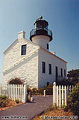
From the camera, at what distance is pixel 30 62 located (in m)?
14.5

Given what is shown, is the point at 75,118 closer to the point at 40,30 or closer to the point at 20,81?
the point at 20,81

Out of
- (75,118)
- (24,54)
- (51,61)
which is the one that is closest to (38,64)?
(24,54)

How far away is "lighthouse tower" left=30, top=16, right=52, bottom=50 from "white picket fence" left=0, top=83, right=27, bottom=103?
36.7ft

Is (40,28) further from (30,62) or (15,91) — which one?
(15,91)

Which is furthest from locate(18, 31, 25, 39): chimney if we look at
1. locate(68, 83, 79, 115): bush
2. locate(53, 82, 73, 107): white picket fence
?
locate(68, 83, 79, 115): bush

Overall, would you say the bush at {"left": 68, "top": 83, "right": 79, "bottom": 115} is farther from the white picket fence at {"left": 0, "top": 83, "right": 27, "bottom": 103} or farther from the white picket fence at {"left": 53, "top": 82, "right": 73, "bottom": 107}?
the white picket fence at {"left": 0, "top": 83, "right": 27, "bottom": 103}

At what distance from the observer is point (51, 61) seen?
693 inches

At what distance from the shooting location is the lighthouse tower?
18672 mm

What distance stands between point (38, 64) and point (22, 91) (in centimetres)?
662

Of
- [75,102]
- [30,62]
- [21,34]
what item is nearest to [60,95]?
[75,102]

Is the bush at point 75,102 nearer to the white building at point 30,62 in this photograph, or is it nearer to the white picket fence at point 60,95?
the white picket fence at point 60,95

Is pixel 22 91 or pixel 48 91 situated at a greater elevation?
pixel 22 91

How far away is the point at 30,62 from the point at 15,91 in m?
6.67

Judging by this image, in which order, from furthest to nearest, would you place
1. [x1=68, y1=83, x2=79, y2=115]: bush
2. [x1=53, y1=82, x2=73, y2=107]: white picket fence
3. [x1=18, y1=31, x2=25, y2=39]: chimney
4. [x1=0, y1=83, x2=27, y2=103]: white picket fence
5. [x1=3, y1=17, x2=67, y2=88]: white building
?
1. [x1=18, y1=31, x2=25, y2=39]: chimney
2. [x1=3, y1=17, x2=67, y2=88]: white building
3. [x1=0, y1=83, x2=27, y2=103]: white picket fence
4. [x1=53, y1=82, x2=73, y2=107]: white picket fence
5. [x1=68, y1=83, x2=79, y2=115]: bush
